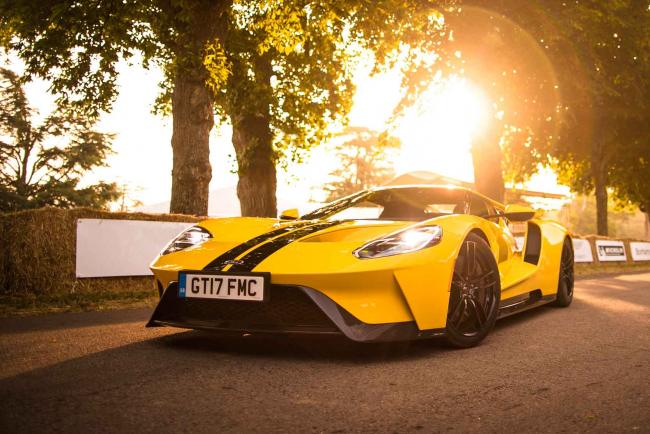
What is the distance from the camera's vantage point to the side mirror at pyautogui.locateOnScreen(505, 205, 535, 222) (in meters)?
5.25

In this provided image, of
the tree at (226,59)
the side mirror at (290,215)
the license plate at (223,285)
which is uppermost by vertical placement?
the tree at (226,59)

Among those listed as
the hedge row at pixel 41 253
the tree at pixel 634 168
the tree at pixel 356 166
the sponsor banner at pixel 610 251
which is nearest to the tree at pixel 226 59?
the hedge row at pixel 41 253

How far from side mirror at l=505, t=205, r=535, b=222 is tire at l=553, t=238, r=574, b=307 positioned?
1.42m

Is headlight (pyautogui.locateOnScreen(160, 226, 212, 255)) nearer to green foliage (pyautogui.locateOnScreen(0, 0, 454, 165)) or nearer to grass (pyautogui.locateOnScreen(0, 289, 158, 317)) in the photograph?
grass (pyautogui.locateOnScreen(0, 289, 158, 317))

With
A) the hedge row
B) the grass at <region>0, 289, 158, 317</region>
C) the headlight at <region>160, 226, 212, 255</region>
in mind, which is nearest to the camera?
the headlight at <region>160, 226, 212, 255</region>

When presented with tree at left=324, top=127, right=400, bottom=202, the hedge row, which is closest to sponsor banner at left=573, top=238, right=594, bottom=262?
the hedge row

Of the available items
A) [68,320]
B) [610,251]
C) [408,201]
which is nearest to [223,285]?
[408,201]

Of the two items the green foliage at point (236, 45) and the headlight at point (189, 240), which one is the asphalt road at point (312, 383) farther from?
the green foliage at point (236, 45)

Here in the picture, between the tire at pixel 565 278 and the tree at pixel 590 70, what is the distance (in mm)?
12083

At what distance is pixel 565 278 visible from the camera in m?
6.64

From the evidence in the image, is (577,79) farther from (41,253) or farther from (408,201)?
(41,253)

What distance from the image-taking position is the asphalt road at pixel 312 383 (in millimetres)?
2367

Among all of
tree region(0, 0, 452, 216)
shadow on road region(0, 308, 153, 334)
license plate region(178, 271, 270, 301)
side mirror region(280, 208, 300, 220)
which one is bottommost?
shadow on road region(0, 308, 153, 334)

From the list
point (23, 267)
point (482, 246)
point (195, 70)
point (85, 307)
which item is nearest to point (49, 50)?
point (195, 70)
